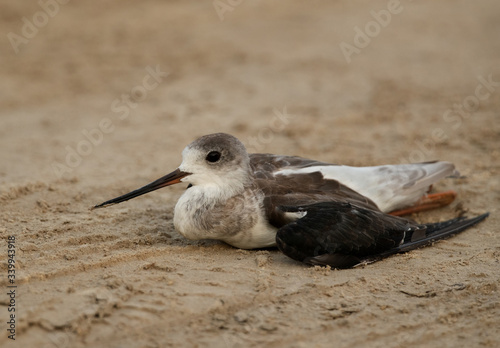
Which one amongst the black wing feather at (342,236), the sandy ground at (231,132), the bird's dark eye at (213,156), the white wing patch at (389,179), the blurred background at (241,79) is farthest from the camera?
the blurred background at (241,79)

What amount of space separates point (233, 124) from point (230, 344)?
18.0 ft

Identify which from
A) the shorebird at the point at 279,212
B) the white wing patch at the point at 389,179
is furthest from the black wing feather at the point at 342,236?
the white wing patch at the point at 389,179

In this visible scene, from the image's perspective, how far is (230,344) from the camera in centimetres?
405

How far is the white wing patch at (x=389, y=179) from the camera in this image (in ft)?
20.1

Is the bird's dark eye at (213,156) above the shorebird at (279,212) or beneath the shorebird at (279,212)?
above

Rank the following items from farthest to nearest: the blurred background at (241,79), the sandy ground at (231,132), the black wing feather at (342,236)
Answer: the blurred background at (241,79) → the black wing feather at (342,236) → the sandy ground at (231,132)

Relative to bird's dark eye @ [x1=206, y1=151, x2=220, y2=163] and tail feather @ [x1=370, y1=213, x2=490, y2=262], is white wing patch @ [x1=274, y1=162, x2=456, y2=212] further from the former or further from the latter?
bird's dark eye @ [x1=206, y1=151, x2=220, y2=163]

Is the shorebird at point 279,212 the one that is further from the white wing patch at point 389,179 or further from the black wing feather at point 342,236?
the white wing patch at point 389,179

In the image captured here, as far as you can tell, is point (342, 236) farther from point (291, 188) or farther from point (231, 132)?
point (231, 132)

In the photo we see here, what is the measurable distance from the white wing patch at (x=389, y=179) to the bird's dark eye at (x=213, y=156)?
69cm

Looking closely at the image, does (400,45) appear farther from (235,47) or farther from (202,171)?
(202,171)

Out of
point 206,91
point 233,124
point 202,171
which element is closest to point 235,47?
point 206,91

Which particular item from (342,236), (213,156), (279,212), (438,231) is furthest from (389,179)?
(213,156)

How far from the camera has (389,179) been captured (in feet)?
21.1
